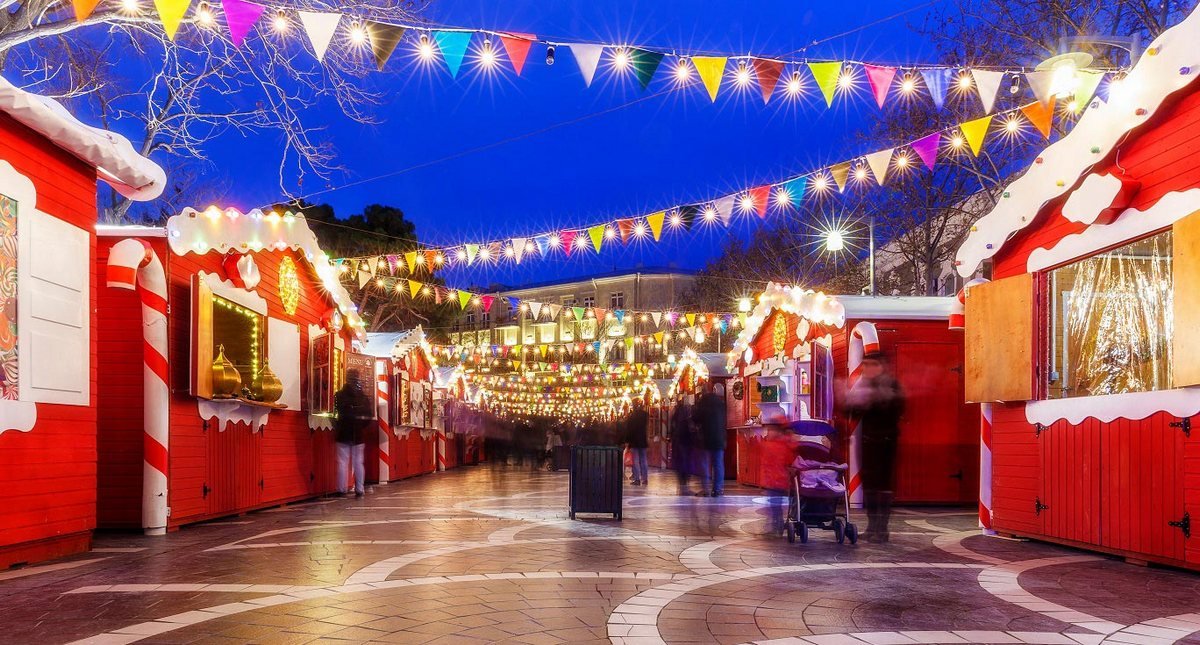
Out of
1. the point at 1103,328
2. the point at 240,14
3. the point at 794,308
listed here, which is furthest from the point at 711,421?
the point at 240,14

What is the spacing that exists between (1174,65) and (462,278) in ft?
54.7

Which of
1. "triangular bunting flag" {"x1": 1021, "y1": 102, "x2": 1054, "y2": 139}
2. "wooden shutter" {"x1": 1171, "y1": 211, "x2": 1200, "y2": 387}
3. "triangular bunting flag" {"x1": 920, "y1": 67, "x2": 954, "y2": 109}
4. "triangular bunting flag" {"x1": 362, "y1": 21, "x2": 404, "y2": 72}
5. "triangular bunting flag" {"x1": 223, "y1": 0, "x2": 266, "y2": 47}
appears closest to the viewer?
"wooden shutter" {"x1": 1171, "y1": 211, "x2": 1200, "y2": 387}

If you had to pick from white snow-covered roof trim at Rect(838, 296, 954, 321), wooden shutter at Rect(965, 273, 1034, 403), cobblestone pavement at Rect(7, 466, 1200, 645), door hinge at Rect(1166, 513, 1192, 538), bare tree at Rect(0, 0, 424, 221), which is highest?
bare tree at Rect(0, 0, 424, 221)

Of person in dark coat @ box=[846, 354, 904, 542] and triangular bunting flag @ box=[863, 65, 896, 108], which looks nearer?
person in dark coat @ box=[846, 354, 904, 542]

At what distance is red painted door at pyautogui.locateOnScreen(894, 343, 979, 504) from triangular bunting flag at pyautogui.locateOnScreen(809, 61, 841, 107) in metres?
5.14

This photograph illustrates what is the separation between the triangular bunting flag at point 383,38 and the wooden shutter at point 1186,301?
21.3 feet

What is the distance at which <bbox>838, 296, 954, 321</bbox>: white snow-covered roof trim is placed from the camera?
13.4m

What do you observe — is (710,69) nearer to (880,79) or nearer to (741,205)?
(880,79)

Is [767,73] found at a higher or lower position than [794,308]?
higher

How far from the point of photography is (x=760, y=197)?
41.3ft

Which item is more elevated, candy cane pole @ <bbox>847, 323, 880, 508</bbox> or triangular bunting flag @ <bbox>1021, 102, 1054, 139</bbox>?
triangular bunting flag @ <bbox>1021, 102, 1054, 139</bbox>

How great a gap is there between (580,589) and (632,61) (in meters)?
5.23

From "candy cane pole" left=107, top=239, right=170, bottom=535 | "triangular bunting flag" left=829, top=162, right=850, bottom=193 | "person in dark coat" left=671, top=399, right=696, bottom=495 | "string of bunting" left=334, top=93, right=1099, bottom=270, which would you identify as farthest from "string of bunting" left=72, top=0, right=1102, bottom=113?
"person in dark coat" left=671, top=399, right=696, bottom=495

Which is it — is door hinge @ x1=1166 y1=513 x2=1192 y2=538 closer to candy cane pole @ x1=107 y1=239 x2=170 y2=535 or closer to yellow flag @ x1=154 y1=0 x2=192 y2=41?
yellow flag @ x1=154 y1=0 x2=192 y2=41
